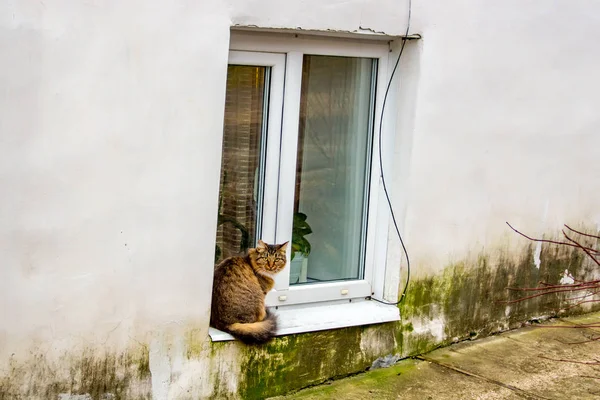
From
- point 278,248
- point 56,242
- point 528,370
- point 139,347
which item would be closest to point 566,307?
point 528,370

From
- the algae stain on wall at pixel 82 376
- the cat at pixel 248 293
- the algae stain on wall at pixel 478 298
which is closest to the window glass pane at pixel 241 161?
the cat at pixel 248 293

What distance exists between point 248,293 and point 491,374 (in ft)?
5.85

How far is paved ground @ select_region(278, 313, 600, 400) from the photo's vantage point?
541cm

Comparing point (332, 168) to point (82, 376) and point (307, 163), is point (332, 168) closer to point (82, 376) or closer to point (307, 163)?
point (307, 163)

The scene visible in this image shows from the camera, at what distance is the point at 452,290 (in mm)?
6121

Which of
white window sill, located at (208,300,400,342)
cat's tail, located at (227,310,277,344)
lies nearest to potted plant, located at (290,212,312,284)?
white window sill, located at (208,300,400,342)

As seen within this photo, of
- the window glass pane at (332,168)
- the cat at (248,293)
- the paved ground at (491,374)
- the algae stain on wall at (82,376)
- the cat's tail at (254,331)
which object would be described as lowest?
the paved ground at (491,374)

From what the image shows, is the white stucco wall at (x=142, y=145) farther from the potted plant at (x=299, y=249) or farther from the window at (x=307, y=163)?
the potted plant at (x=299, y=249)

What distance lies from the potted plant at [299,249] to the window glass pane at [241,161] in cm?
33

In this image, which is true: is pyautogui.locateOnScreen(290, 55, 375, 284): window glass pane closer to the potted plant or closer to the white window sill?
the potted plant

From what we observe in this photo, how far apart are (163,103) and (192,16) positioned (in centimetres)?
46

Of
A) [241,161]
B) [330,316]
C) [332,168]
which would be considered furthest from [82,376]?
[332,168]

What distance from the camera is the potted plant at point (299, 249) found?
5.52 metres

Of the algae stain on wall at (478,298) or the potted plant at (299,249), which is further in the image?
the algae stain on wall at (478,298)
